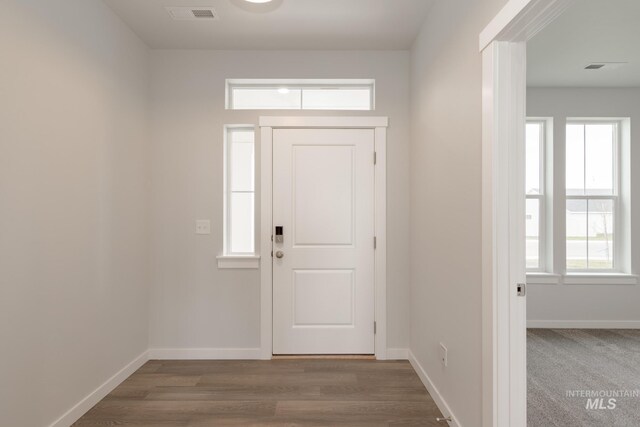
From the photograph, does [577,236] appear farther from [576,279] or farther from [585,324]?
[585,324]

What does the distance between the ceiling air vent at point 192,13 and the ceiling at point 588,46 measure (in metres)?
2.54

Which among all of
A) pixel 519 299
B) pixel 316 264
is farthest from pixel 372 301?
pixel 519 299

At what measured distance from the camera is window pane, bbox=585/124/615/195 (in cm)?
442

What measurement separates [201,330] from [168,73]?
2298 mm

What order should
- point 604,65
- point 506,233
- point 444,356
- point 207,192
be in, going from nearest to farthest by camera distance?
point 506,233 → point 444,356 → point 207,192 → point 604,65

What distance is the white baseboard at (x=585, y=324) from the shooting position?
426cm

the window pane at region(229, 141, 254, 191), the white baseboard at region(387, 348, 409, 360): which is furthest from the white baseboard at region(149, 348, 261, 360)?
the window pane at region(229, 141, 254, 191)

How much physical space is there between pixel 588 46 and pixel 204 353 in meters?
4.26

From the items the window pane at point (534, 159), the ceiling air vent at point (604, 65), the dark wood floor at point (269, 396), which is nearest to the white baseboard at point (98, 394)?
the dark wood floor at point (269, 396)

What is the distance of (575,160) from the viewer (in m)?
4.43

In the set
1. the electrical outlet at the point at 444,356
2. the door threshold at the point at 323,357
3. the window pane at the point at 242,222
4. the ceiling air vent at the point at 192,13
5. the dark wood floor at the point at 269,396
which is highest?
the ceiling air vent at the point at 192,13

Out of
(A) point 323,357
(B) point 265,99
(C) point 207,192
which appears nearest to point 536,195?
(A) point 323,357

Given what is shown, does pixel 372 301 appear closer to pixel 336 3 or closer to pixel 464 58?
pixel 464 58

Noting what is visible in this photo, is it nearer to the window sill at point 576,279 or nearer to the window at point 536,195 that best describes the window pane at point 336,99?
the window at point 536,195
